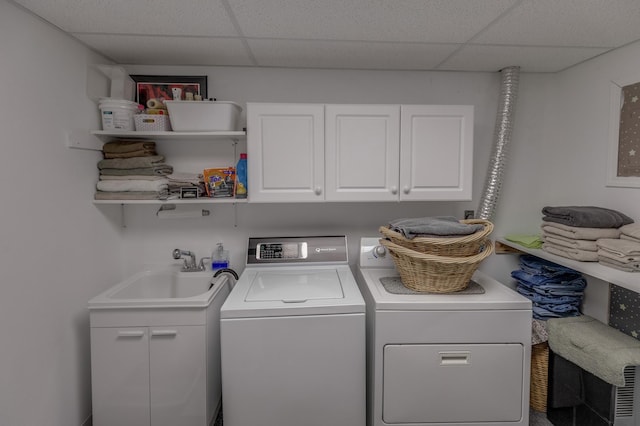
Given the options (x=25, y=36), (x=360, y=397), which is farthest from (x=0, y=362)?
(x=360, y=397)

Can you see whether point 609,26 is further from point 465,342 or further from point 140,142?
point 140,142

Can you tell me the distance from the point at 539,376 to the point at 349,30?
2178mm

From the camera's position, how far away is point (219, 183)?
212cm

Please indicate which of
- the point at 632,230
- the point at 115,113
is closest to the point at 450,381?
the point at 632,230

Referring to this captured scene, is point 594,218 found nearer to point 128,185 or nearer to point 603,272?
point 603,272

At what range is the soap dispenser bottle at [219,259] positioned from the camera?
2332 millimetres

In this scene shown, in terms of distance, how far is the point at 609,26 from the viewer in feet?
5.49

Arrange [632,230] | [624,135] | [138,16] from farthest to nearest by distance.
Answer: [624,135], [632,230], [138,16]

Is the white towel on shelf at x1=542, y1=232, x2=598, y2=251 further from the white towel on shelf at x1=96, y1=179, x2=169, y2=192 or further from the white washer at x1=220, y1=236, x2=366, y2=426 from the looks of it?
the white towel on shelf at x1=96, y1=179, x2=169, y2=192

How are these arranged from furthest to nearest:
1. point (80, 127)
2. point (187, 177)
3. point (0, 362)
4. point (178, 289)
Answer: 1. point (178, 289)
2. point (187, 177)
3. point (80, 127)
4. point (0, 362)

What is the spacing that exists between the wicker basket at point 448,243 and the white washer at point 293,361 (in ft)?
1.27

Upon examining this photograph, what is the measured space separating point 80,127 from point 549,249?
2732mm

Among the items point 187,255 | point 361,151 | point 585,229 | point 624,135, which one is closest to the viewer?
point 585,229

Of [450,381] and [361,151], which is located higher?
[361,151]
